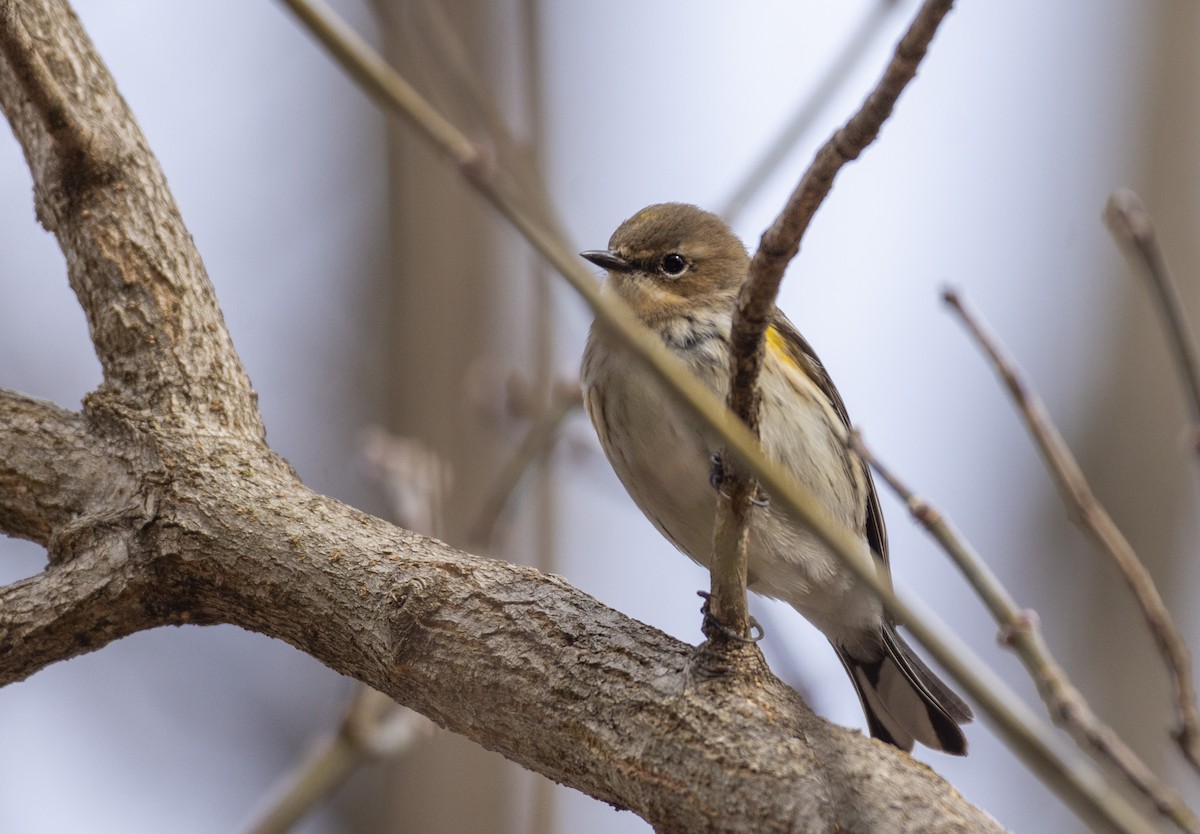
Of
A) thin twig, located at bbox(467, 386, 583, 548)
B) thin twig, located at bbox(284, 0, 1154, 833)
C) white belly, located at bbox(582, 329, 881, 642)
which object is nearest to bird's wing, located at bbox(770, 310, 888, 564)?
white belly, located at bbox(582, 329, 881, 642)

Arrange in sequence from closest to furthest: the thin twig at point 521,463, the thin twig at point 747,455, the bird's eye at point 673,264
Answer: the thin twig at point 747,455
the thin twig at point 521,463
the bird's eye at point 673,264

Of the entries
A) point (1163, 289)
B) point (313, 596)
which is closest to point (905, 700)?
point (313, 596)

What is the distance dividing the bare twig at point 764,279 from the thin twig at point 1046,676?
396 millimetres

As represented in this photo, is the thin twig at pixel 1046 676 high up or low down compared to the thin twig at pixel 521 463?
down

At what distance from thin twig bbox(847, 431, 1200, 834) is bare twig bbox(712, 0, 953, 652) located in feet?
1.30

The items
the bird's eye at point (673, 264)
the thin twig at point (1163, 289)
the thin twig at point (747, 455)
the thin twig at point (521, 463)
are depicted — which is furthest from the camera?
the bird's eye at point (673, 264)

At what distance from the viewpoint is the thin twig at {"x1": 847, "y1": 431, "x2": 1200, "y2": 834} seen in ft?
5.91

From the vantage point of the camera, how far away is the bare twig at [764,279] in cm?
180

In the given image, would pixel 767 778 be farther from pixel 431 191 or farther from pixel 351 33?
pixel 431 191

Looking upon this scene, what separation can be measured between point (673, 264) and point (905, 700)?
1.72m

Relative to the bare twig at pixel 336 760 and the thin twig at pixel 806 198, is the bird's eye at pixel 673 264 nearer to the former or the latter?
the bare twig at pixel 336 760

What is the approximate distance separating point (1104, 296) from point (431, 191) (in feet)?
15.4

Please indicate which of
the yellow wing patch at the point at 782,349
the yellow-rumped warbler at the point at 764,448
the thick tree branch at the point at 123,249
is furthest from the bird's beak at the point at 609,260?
the thick tree branch at the point at 123,249

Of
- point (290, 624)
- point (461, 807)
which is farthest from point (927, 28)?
point (461, 807)
